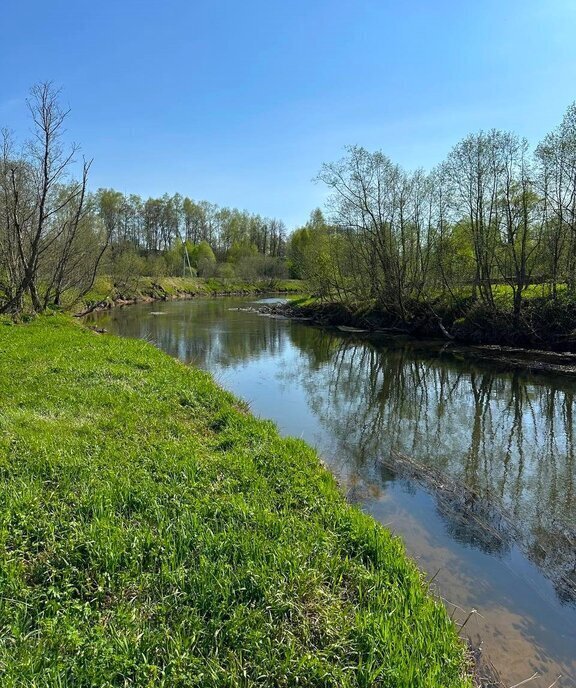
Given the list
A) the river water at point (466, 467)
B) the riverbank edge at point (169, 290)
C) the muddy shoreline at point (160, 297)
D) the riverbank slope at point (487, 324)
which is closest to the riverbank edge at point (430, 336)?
the riverbank slope at point (487, 324)

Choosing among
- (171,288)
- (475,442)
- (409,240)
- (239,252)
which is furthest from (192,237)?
(475,442)

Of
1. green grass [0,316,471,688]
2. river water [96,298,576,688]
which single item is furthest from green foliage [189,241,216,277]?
green grass [0,316,471,688]

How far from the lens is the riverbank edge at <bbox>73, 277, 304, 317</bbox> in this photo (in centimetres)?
5149

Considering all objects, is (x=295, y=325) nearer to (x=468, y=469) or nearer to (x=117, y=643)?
(x=468, y=469)

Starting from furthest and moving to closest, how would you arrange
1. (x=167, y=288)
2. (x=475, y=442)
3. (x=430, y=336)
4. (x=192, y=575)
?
(x=167, y=288), (x=430, y=336), (x=475, y=442), (x=192, y=575)

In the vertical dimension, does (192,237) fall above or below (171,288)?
above

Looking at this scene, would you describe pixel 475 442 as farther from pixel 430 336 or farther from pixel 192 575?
pixel 430 336

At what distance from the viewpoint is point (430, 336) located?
30078mm

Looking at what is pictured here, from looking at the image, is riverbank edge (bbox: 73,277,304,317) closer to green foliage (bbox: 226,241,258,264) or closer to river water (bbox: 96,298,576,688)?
green foliage (bbox: 226,241,258,264)

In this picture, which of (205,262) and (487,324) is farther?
(205,262)

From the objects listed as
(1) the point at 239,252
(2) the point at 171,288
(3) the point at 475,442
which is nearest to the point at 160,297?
(2) the point at 171,288

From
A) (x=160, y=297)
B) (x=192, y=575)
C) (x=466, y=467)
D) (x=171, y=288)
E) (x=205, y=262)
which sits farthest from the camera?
(x=205, y=262)

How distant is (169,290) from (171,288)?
4.00ft

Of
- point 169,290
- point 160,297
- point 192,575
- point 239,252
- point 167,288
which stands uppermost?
point 239,252
